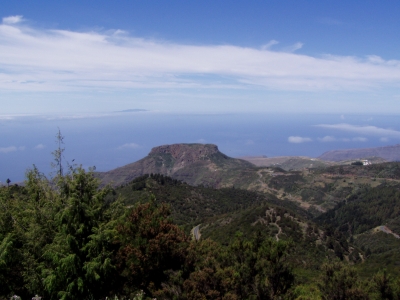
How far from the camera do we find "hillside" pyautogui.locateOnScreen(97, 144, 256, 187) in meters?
127

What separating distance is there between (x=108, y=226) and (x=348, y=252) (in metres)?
39.4

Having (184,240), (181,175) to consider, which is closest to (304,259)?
(184,240)

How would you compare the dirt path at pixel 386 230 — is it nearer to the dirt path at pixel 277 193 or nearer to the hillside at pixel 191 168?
the dirt path at pixel 277 193

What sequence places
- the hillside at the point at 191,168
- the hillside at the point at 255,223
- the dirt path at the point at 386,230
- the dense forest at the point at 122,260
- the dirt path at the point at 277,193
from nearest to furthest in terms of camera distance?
the dense forest at the point at 122,260, the hillside at the point at 255,223, the dirt path at the point at 386,230, the dirt path at the point at 277,193, the hillside at the point at 191,168

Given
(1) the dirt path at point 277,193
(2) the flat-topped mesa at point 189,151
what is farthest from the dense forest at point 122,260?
(2) the flat-topped mesa at point 189,151

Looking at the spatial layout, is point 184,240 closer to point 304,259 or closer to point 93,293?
point 93,293

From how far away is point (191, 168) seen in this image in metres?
145

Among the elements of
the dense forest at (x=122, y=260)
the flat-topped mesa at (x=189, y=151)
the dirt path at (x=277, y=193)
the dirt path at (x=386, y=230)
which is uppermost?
the dense forest at (x=122, y=260)

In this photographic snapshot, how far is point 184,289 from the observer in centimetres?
1167

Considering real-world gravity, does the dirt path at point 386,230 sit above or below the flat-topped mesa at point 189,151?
below

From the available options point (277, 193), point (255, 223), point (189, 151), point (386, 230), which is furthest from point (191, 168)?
point (255, 223)

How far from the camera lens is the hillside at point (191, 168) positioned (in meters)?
127

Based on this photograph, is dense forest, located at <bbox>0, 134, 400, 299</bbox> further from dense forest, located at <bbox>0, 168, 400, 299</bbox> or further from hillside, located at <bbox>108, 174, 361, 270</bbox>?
hillside, located at <bbox>108, 174, 361, 270</bbox>

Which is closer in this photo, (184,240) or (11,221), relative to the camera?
(184,240)
